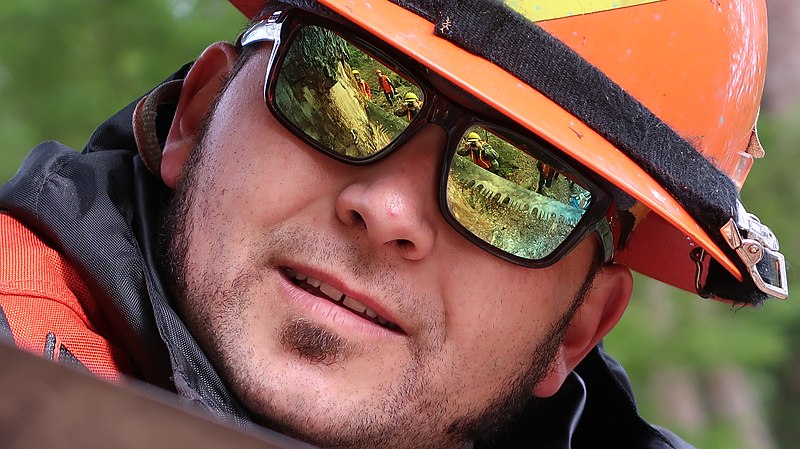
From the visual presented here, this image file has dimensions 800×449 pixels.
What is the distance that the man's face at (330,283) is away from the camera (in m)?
1.80

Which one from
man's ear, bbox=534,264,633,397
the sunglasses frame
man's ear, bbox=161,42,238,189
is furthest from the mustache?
man's ear, bbox=534,264,633,397

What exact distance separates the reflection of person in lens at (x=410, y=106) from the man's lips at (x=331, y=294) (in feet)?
1.14

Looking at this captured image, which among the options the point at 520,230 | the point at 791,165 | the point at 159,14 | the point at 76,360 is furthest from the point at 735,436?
the point at 76,360

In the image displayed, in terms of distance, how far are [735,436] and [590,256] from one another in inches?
168

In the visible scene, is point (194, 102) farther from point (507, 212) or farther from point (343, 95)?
point (507, 212)

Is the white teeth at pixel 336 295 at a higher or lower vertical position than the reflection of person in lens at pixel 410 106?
lower

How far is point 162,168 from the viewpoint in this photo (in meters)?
2.17

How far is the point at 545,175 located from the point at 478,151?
14 cm

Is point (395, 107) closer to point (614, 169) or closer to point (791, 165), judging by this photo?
point (614, 169)

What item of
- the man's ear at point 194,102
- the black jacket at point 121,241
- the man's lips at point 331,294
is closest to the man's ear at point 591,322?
the man's lips at point 331,294

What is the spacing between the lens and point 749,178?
6188mm

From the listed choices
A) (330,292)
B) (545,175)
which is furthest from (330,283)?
(545,175)

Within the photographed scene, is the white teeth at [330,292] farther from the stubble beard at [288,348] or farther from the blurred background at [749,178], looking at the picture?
the blurred background at [749,178]

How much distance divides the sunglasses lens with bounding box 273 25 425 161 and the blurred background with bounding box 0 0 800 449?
124 cm
